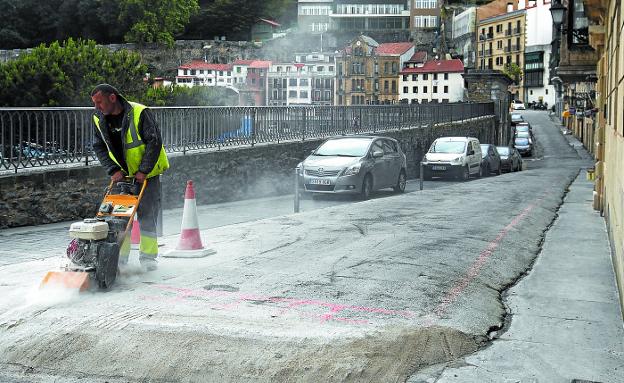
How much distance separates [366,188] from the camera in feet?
64.0

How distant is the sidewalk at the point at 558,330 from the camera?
17.8 ft

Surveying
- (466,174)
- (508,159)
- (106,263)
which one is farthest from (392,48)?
(106,263)

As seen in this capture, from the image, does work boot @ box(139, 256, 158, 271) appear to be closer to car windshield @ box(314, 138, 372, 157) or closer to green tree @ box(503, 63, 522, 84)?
car windshield @ box(314, 138, 372, 157)

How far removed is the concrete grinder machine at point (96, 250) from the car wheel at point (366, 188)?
12190mm

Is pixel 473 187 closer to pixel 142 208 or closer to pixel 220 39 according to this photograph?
pixel 142 208

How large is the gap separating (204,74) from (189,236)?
423 feet

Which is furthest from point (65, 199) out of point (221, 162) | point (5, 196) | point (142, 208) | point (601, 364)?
point (601, 364)

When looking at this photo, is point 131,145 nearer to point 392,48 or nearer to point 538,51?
point 538,51

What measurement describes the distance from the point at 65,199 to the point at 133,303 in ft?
24.4

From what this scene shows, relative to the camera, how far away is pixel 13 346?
19.1 feet

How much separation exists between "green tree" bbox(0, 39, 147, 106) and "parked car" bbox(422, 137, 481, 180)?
3451 centimetres

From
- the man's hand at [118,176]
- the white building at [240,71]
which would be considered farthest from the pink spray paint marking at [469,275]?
the white building at [240,71]

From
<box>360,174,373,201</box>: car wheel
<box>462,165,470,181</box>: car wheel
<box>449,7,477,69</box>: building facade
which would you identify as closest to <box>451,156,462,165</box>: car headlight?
<box>462,165,470,181</box>: car wheel

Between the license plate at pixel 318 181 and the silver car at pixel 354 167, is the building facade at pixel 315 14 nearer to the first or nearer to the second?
the silver car at pixel 354 167
